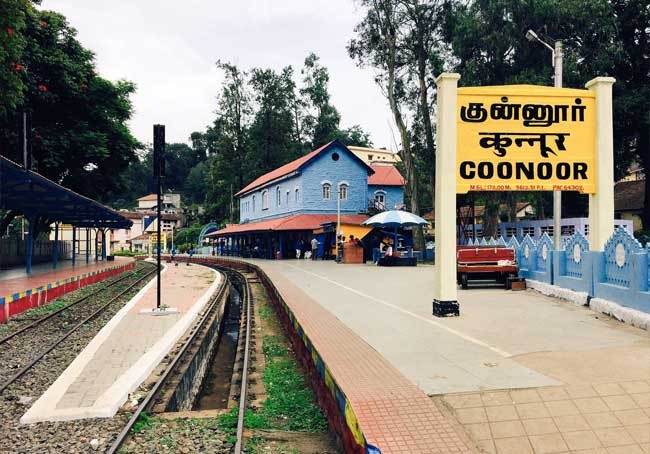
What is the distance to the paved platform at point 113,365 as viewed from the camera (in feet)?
19.5

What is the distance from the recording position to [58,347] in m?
9.77

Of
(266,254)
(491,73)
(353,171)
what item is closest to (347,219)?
(353,171)

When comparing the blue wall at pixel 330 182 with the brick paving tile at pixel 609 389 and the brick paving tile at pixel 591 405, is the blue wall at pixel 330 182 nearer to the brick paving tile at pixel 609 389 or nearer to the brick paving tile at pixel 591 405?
the brick paving tile at pixel 609 389

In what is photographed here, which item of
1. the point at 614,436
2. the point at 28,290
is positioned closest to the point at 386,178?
the point at 28,290

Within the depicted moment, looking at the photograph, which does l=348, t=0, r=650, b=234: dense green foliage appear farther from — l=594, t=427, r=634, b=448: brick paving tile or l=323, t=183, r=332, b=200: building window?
l=594, t=427, r=634, b=448: brick paving tile

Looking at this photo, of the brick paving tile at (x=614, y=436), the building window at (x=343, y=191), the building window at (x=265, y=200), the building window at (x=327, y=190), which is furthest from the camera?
the building window at (x=265, y=200)

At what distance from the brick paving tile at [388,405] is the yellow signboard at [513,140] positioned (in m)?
4.19

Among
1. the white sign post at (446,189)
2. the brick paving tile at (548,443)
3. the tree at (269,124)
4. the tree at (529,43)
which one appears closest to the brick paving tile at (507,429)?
the brick paving tile at (548,443)

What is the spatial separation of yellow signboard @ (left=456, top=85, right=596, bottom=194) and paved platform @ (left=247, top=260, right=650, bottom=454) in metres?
2.38

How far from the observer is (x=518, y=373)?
5504 mm

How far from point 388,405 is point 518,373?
66.3 inches

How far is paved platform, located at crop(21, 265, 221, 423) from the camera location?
594cm

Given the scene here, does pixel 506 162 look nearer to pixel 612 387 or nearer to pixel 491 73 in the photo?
pixel 612 387

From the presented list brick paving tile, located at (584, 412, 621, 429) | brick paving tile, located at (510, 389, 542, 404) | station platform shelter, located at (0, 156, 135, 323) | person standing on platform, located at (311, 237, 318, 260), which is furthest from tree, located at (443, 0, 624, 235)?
brick paving tile, located at (584, 412, 621, 429)
